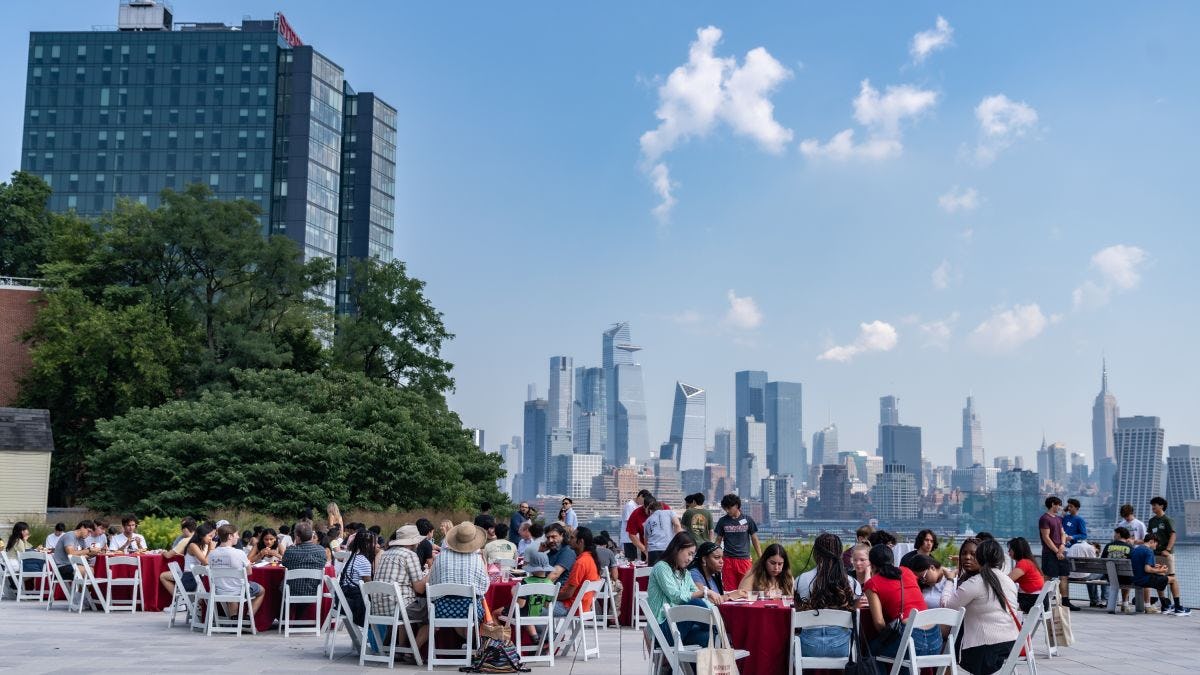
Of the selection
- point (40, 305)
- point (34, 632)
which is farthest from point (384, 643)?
point (40, 305)

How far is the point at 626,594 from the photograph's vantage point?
1627 cm

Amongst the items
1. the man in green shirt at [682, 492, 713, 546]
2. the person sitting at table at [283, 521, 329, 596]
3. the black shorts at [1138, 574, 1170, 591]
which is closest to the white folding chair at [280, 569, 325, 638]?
the person sitting at table at [283, 521, 329, 596]

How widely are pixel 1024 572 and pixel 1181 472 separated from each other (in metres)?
93.5

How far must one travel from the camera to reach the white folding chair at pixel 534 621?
11.4 meters

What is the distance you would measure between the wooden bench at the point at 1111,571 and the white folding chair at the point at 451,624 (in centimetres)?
1244

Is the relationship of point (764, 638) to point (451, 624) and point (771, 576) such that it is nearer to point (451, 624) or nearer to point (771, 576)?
point (771, 576)

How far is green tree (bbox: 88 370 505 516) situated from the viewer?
35344mm

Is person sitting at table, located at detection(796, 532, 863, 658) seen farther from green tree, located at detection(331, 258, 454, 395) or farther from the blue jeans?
green tree, located at detection(331, 258, 454, 395)

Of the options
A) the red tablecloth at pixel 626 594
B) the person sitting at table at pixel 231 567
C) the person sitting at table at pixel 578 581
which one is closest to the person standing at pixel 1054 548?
the red tablecloth at pixel 626 594

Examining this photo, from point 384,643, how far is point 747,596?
4123 millimetres

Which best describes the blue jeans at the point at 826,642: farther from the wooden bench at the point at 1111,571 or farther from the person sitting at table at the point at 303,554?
the wooden bench at the point at 1111,571

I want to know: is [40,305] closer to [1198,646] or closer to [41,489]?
[41,489]

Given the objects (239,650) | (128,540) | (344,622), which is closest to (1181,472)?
(128,540)

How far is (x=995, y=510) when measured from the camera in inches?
5217
